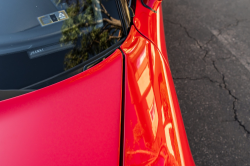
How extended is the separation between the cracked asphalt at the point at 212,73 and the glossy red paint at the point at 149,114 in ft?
3.22

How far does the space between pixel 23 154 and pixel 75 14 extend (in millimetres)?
746

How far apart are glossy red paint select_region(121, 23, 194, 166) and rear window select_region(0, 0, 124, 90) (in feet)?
0.59

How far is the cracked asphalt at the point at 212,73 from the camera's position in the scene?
6.07ft

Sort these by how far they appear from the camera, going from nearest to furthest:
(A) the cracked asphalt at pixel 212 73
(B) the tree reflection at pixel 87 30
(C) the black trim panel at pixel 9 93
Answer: (C) the black trim panel at pixel 9 93, (B) the tree reflection at pixel 87 30, (A) the cracked asphalt at pixel 212 73

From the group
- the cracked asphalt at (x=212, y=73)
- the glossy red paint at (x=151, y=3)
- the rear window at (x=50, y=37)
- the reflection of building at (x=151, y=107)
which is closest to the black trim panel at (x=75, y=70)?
the rear window at (x=50, y=37)

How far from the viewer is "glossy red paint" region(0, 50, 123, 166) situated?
29.9 inches

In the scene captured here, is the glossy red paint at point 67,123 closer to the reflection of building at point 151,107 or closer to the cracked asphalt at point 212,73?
the reflection of building at point 151,107

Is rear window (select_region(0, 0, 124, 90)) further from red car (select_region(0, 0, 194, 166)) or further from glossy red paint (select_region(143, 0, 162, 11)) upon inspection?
glossy red paint (select_region(143, 0, 162, 11))

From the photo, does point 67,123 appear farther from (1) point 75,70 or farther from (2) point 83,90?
(1) point 75,70

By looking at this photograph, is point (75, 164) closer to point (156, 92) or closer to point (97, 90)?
point (97, 90)

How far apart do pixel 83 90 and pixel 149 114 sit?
323mm

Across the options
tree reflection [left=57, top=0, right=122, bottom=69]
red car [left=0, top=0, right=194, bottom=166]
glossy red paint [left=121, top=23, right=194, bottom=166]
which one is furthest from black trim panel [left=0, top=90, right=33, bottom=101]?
glossy red paint [left=121, top=23, right=194, bottom=166]

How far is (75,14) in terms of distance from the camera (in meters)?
1.12

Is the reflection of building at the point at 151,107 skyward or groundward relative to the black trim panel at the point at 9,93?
groundward
